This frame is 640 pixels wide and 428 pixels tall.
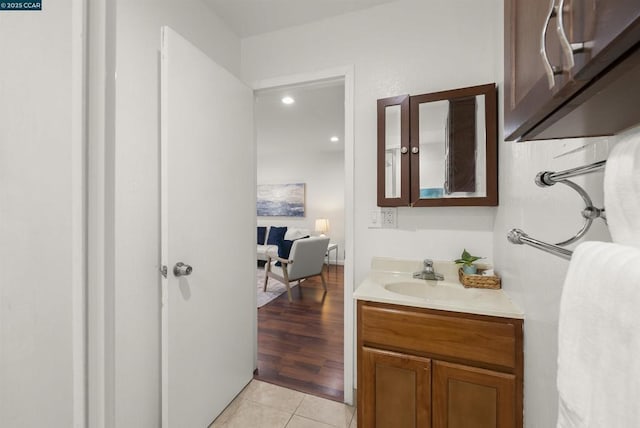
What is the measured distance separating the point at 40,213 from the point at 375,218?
146 centimetres

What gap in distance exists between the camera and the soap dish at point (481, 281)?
4.28 feet

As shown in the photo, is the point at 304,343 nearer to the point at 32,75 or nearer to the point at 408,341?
the point at 408,341

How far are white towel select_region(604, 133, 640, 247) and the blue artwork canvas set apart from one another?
5428 millimetres

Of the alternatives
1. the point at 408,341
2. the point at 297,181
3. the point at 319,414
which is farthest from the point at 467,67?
the point at 297,181

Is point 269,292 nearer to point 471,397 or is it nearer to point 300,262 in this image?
point 300,262

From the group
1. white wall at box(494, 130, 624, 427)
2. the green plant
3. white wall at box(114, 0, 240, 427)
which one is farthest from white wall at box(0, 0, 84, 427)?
the green plant

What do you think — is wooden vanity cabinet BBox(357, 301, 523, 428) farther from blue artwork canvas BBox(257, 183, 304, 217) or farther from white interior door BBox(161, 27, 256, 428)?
blue artwork canvas BBox(257, 183, 304, 217)

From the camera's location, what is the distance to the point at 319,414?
153cm

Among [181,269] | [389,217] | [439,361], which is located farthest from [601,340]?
[181,269]

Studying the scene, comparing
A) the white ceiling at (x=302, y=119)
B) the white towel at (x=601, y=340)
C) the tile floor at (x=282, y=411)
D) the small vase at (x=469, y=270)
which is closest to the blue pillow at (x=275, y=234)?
the white ceiling at (x=302, y=119)

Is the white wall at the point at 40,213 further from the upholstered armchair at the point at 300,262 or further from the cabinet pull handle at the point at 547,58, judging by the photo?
the upholstered armchair at the point at 300,262

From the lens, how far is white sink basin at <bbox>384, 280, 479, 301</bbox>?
1316 mm

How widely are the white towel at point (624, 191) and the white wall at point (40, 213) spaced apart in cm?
85

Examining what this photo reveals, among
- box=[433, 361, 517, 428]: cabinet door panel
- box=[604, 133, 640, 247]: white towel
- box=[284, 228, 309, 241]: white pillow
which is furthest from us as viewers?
box=[284, 228, 309, 241]: white pillow
